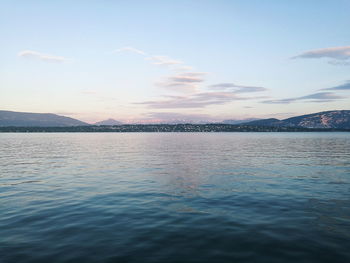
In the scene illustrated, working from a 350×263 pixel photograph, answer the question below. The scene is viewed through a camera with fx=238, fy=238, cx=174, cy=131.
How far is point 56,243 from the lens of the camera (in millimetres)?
12570

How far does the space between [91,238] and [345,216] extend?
16775mm

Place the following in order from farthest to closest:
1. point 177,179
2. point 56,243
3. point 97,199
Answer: point 177,179, point 97,199, point 56,243

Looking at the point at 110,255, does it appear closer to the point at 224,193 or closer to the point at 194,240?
the point at 194,240

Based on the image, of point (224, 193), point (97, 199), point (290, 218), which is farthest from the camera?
point (224, 193)

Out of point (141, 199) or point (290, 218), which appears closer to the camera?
point (290, 218)

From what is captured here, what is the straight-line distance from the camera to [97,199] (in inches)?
840

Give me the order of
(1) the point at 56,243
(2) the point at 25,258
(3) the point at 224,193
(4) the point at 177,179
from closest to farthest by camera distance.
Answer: (2) the point at 25,258 < (1) the point at 56,243 < (3) the point at 224,193 < (4) the point at 177,179

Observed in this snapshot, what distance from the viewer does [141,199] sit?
21.3 metres

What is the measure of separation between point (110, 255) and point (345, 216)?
1577 cm

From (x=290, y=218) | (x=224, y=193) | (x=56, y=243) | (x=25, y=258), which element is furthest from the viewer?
(x=224, y=193)

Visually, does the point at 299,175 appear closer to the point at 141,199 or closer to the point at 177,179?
the point at 177,179

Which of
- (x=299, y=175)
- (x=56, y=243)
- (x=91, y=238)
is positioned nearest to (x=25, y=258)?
(x=56, y=243)

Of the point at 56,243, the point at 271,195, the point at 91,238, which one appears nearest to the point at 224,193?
the point at 271,195

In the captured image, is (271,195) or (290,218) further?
(271,195)
